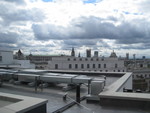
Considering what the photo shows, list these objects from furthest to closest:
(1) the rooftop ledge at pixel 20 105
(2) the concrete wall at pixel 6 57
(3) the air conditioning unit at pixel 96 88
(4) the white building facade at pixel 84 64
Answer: (4) the white building facade at pixel 84 64, (2) the concrete wall at pixel 6 57, (3) the air conditioning unit at pixel 96 88, (1) the rooftop ledge at pixel 20 105

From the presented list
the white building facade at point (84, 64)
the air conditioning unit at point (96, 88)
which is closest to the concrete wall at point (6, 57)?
the air conditioning unit at point (96, 88)

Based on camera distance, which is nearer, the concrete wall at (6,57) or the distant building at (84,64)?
the concrete wall at (6,57)

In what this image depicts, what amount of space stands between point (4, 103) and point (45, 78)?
5.10 m

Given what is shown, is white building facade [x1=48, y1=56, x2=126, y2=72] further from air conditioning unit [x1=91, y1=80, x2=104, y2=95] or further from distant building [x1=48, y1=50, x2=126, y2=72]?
air conditioning unit [x1=91, y1=80, x2=104, y2=95]

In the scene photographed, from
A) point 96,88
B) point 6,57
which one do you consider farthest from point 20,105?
point 6,57

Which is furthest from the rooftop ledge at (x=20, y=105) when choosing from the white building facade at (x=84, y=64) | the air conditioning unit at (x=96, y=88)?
the white building facade at (x=84, y=64)

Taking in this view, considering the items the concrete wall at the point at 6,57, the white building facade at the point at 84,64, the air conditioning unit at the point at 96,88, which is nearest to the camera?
the air conditioning unit at the point at 96,88

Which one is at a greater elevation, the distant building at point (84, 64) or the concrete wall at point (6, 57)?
the concrete wall at point (6, 57)

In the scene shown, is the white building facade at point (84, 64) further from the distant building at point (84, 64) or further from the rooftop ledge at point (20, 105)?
the rooftop ledge at point (20, 105)

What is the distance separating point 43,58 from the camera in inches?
5664

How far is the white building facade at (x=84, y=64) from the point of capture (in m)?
59.3

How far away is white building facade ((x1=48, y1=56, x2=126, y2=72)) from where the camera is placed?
59.3m

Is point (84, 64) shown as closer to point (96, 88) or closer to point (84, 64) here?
point (84, 64)

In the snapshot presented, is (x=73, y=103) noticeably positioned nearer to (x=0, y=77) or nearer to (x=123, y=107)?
(x=123, y=107)
